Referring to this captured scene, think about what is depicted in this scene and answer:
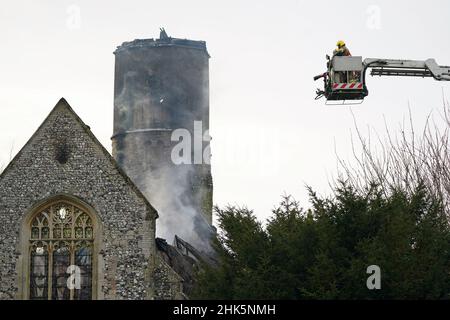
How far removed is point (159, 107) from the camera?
69938mm

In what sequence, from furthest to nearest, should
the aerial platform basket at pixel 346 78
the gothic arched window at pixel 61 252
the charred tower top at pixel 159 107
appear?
the charred tower top at pixel 159 107
the gothic arched window at pixel 61 252
the aerial platform basket at pixel 346 78

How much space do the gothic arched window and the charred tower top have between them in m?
31.3

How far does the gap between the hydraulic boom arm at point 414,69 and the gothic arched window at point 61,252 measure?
10920 millimetres

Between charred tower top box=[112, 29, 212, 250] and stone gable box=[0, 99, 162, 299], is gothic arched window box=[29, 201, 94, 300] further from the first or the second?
charred tower top box=[112, 29, 212, 250]

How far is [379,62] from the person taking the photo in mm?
30328

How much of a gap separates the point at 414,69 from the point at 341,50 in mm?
3250

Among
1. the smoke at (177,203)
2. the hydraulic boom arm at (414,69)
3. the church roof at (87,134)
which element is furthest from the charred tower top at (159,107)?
the hydraulic boom arm at (414,69)

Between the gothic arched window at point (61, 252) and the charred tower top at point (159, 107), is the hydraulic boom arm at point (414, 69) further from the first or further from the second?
the charred tower top at point (159, 107)

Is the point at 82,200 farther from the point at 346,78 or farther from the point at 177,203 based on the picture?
the point at 177,203

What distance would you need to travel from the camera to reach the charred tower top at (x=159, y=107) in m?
68.7

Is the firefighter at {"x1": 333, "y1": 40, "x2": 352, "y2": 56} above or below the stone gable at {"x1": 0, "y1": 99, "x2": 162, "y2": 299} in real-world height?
above

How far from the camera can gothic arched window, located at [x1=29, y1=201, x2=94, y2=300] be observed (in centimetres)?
3616

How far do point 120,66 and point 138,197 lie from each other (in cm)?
3587

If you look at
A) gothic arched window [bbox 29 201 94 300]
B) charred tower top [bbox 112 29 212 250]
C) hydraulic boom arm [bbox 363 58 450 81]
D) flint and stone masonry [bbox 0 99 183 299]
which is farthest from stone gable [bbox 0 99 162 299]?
charred tower top [bbox 112 29 212 250]
